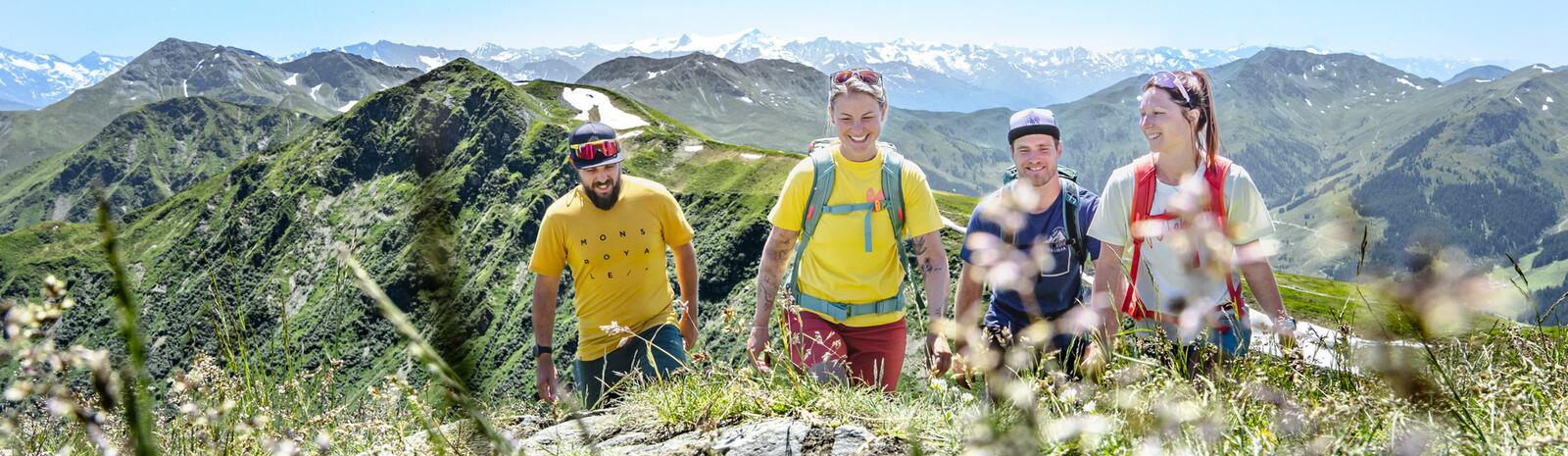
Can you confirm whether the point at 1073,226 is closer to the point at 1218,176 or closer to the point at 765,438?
the point at 1218,176

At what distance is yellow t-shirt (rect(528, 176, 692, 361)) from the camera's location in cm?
745

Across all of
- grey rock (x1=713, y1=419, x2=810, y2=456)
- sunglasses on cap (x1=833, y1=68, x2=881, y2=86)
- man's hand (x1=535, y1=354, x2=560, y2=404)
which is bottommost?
man's hand (x1=535, y1=354, x2=560, y2=404)

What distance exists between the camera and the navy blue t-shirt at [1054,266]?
548 centimetres

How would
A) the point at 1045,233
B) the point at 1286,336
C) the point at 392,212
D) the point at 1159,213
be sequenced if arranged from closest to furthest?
1. the point at 1286,336
2. the point at 1159,213
3. the point at 1045,233
4. the point at 392,212

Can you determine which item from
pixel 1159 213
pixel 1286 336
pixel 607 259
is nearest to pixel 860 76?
pixel 1159 213

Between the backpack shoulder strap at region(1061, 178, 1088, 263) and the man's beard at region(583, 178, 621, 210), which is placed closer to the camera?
the backpack shoulder strap at region(1061, 178, 1088, 263)

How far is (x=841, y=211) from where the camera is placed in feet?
20.2

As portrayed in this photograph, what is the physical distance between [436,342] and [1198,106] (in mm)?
4467

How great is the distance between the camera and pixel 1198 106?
4512 millimetres

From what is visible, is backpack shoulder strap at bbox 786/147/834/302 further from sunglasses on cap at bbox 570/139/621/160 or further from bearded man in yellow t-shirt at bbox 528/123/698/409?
sunglasses on cap at bbox 570/139/621/160

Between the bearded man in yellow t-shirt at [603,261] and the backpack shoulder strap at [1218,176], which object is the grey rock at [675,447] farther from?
the bearded man in yellow t-shirt at [603,261]

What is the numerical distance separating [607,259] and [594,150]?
37.7 inches

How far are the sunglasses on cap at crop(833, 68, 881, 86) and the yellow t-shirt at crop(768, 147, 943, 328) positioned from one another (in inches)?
20.9

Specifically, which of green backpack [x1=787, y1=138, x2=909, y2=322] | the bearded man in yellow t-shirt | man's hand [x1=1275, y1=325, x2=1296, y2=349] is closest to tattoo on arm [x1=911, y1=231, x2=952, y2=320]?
green backpack [x1=787, y1=138, x2=909, y2=322]
